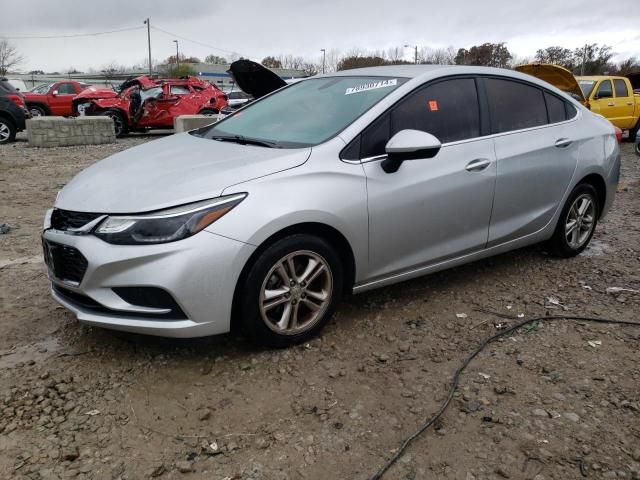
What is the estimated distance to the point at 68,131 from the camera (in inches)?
507

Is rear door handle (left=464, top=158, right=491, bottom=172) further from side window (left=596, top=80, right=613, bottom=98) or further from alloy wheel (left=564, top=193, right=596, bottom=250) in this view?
side window (left=596, top=80, right=613, bottom=98)

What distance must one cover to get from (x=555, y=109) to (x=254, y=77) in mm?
3820

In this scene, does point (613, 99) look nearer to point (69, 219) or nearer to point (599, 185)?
point (599, 185)

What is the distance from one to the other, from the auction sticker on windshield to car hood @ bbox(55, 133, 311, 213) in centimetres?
75

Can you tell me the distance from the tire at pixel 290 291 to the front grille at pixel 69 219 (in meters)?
0.85

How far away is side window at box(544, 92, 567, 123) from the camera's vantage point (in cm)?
436

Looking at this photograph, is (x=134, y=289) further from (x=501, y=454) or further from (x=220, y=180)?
(x=501, y=454)

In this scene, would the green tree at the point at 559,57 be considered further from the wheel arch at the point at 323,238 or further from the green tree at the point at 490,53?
the wheel arch at the point at 323,238

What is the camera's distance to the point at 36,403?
2633 millimetres

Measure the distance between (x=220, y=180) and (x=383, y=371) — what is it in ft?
4.37

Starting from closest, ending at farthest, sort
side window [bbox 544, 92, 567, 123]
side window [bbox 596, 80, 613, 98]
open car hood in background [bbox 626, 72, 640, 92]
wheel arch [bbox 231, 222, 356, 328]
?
wheel arch [bbox 231, 222, 356, 328]
side window [bbox 544, 92, 567, 123]
side window [bbox 596, 80, 613, 98]
open car hood in background [bbox 626, 72, 640, 92]

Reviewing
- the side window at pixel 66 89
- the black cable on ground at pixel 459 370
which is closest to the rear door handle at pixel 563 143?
the black cable on ground at pixel 459 370

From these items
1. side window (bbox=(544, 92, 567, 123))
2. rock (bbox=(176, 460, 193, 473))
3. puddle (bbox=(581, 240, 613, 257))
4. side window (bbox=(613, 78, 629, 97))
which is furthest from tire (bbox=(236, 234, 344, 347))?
side window (bbox=(613, 78, 629, 97))

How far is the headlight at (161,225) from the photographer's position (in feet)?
8.77
